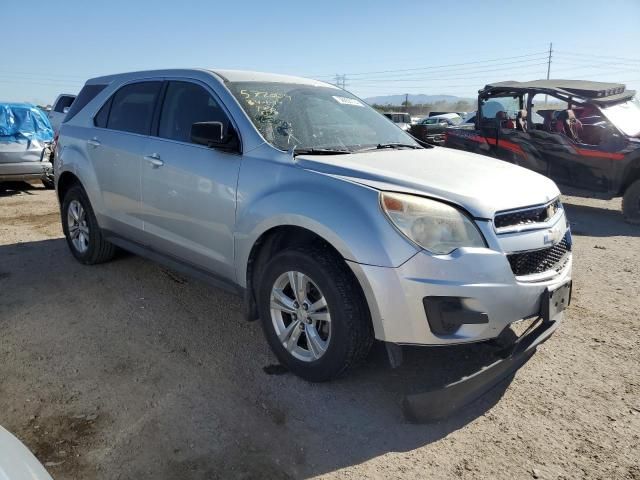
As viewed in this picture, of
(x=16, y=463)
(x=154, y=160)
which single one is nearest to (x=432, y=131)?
(x=154, y=160)

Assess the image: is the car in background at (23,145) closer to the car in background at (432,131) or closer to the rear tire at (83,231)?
the rear tire at (83,231)

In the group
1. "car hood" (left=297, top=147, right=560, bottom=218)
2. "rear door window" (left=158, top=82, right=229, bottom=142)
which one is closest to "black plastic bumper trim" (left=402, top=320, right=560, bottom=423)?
"car hood" (left=297, top=147, right=560, bottom=218)

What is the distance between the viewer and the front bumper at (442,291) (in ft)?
8.07

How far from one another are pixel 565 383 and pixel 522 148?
659 centimetres

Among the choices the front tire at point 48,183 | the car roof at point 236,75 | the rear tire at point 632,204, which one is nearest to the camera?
the car roof at point 236,75

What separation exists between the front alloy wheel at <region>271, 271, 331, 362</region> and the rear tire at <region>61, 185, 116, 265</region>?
8.35ft

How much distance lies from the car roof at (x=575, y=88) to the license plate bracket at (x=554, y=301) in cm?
649

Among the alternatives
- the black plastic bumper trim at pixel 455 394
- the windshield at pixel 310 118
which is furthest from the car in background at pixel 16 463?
the windshield at pixel 310 118

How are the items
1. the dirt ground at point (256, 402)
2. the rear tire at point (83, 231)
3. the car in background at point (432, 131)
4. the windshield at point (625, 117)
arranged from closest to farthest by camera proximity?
the dirt ground at point (256, 402) → the rear tire at point (83, 231) → the windshield at point (625, 117) → the car in background at point (432, 131)

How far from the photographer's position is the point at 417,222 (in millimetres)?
2537

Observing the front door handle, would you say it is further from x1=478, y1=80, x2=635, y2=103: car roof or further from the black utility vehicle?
x1=478, y1=80, x2=635, y2=103: car roof

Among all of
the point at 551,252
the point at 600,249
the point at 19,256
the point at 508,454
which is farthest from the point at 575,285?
the point at 19,256

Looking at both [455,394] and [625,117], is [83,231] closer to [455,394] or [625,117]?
[455,394]

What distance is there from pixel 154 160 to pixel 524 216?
8.62 ft
